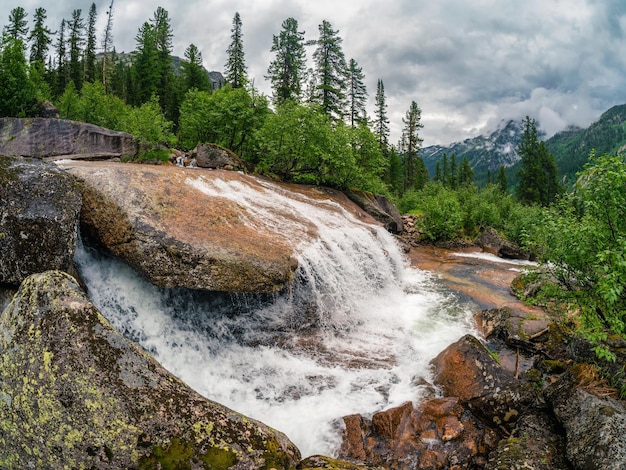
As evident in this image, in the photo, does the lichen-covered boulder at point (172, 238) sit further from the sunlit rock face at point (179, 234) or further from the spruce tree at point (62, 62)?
the spruce tree at point (62, 62)

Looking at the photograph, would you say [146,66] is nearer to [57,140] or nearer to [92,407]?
[57,140]

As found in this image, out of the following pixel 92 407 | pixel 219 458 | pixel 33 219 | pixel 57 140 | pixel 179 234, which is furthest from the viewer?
pixel 57 140

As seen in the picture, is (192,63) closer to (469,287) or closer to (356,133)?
(356,133)

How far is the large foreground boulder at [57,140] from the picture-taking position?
1755 centimetres

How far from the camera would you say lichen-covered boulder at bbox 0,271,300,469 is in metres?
3.79

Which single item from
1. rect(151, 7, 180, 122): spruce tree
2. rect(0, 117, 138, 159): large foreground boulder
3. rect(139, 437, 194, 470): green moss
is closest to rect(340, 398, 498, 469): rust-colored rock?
rect(139, 437, 194, 470): green moss

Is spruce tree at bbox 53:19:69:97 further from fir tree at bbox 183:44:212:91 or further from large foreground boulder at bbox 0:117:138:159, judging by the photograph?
large foreground boulder at bbox 0:117:138:159

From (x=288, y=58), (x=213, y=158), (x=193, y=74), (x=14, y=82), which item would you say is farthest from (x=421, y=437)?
(x=193, y=74)

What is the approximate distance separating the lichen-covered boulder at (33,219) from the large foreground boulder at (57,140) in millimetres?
12301

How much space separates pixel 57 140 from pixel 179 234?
14.1 m

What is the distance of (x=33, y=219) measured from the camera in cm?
664

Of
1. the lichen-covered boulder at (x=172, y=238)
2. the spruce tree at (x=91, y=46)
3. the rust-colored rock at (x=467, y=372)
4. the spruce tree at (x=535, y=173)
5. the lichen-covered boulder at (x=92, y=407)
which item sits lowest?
the rust-colored rock at (x=467, y=372)

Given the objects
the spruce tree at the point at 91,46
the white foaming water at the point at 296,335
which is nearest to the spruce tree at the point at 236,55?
the spruce tree at the point at 91,46

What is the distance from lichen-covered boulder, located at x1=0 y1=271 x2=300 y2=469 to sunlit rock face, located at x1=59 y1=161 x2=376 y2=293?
11.3ft
